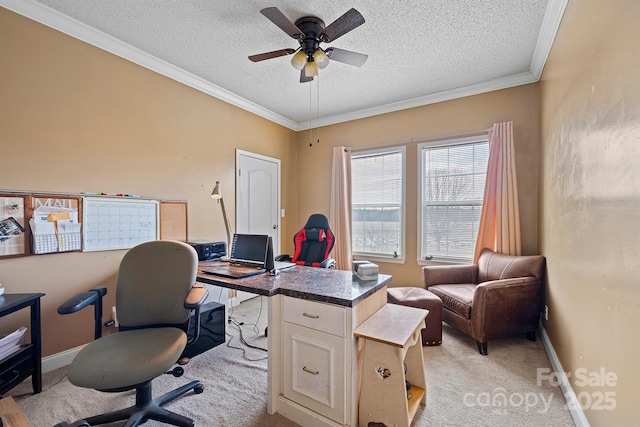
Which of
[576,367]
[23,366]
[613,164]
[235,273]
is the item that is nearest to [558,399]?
[576,367]

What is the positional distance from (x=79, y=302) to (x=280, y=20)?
2.09 m

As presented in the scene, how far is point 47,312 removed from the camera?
2.08 meters

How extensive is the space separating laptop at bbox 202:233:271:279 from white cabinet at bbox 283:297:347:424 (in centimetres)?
56

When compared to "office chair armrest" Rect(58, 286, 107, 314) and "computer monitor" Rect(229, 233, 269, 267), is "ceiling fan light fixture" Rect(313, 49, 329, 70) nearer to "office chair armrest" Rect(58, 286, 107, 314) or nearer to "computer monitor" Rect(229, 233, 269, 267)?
"computer monitor" Rect(229, 233, 269, 267)

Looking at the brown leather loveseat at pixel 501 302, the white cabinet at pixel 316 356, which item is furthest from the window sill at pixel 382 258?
the white cabinet at pixel 316 356

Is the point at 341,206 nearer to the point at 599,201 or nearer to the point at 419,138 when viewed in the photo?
the point at 419,138

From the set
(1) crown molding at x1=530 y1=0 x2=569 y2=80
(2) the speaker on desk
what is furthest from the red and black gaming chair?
(1) crown molding at x1=530 y1=0 x2=569 y2=80

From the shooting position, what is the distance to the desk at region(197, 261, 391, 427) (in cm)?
142

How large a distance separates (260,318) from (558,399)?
8.57ft

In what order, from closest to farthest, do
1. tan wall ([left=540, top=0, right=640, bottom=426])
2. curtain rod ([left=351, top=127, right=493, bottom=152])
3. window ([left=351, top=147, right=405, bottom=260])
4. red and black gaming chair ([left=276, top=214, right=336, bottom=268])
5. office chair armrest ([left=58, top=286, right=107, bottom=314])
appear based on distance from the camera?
tan wall ([left=540, top=0, right=640, bottom=426]) < office chair armrest ([left=58, top=286, right=107, bottom=314]) < red and black gaming chair ([left=276, top=214, right=336, bottom=268]) < curtain rod ([left=351, top=127, right=493, bottom=152]) < window ([left=351, top=147, right=405, bottom=260])

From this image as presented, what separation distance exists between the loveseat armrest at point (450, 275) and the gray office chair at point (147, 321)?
7.71 feet

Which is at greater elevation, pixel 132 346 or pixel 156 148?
pixel 156 148

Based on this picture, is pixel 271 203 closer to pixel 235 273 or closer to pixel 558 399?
pixel 235 273

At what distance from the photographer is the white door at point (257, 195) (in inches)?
144
